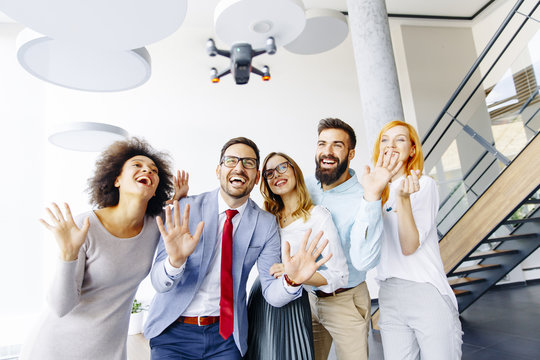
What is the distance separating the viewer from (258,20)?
248 cm

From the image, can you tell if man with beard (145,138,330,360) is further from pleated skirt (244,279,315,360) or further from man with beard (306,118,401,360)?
man with beard (306,118,401,360)

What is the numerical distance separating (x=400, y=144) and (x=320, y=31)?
2524mm

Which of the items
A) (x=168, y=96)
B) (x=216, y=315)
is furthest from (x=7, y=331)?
(x=216, y=315)

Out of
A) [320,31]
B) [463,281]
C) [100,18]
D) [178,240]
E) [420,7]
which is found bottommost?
[463,281]

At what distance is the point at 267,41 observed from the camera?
2.79m

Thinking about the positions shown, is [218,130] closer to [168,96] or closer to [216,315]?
[168,96]

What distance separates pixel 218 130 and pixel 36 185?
9.53 ft

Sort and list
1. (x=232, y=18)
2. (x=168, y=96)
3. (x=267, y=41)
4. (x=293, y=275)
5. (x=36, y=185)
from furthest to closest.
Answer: (x=168, y=96) < (x=36, y=185) < (x=267, y=41) < (x=232, y=18) < (x=293, y=275)

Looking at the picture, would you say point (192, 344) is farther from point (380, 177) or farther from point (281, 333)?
point (380, 177)

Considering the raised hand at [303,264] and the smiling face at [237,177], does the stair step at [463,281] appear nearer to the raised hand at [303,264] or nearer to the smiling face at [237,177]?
the raised hand at [303,264]

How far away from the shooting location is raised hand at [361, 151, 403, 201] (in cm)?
156

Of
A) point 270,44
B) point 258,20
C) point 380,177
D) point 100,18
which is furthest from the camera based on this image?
point 270,44

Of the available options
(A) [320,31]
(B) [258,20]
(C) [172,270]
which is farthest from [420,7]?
(C) [172,270]

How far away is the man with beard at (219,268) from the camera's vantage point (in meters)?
1.60
